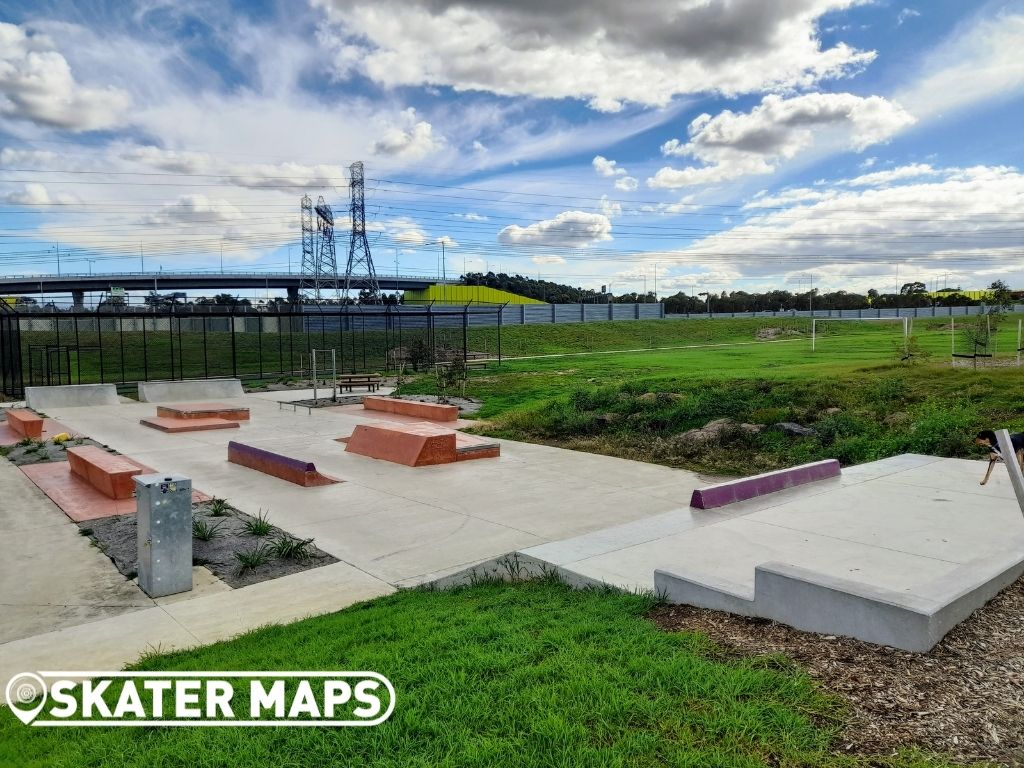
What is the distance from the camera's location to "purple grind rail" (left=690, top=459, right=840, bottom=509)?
26.8 feet

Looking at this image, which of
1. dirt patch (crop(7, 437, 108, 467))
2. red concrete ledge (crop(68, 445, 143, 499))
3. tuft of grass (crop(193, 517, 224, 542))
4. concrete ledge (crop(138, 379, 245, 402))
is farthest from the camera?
concrete ledge (crop(138, 379, 245, 402))

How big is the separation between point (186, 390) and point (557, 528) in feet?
65.4

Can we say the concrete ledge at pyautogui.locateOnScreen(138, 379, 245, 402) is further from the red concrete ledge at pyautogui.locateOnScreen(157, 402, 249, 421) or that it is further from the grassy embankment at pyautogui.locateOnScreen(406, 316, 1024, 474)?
the grassy embankment at pyautogui.locateOnScreen(406, 316, 1024, 474)

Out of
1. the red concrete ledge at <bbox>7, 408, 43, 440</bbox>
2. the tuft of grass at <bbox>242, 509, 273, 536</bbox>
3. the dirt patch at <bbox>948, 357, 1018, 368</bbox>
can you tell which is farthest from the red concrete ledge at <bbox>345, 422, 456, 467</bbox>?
the dirt patch at <bbox>948, 357, 1018, 368</bbox>

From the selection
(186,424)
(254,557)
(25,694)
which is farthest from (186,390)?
(25,694)

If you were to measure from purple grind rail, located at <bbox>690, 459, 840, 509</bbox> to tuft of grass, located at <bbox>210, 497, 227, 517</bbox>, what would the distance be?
5.77 m

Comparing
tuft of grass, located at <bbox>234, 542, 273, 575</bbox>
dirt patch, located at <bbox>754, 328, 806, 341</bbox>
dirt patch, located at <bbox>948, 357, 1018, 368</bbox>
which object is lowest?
tuft of grass, located at <bbox>234, 542, 273, 575</bbox>

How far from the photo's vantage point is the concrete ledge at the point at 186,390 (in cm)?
2347

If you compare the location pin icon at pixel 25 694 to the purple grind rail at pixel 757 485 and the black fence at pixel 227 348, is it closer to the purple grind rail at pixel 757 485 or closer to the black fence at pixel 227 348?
the purple grind rail at pixel 757 485

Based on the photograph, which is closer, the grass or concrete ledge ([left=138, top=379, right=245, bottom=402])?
the grass

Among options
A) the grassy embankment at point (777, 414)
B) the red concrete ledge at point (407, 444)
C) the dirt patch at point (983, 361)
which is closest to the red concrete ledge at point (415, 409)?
the grassy embankment at point (777, 414)

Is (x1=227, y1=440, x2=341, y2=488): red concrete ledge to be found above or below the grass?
below

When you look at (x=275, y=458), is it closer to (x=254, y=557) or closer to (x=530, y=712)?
(x=254, y=557)

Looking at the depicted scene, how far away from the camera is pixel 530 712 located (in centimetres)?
315
